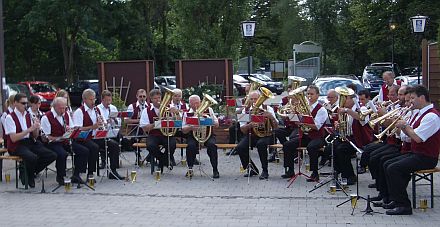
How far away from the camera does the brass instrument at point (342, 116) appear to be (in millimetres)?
9453

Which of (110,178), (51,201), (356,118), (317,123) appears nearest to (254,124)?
(317,123)

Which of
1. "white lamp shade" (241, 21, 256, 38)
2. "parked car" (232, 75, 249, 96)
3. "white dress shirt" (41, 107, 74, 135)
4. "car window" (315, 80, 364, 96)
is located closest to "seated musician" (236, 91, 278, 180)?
"white dress shirt" (41, 107, 74, 135)

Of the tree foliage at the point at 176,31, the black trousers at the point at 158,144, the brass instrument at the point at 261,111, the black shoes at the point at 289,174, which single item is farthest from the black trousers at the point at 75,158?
the tree foliage at the point at 176,31

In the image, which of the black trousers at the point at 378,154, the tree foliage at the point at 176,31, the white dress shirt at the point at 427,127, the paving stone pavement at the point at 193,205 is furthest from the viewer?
the tree foliage at the point at 176,31

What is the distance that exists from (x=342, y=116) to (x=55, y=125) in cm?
488

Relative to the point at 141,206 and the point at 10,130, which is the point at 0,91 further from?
the point at 141,206

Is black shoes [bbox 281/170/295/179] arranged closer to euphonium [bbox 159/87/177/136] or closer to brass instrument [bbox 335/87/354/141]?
brass instrument [bbox 335/87/354/141]

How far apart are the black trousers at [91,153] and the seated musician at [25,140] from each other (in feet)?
1.96

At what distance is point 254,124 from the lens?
1070cm

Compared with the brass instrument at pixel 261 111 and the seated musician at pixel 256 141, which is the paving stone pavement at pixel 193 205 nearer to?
the seated musician at pixel 256 141

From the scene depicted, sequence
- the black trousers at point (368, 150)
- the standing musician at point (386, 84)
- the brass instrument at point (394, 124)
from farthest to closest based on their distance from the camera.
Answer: the standing musician at point (386, 84) → the black trousers at point (368, 150) → the brass instrument at point (394, 124)

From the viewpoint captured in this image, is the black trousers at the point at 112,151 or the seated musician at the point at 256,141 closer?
the seated musician at the point at 256,141

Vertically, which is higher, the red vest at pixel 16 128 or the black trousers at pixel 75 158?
the red vest at pixel 16 128

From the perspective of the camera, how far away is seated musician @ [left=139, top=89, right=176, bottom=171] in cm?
1131
